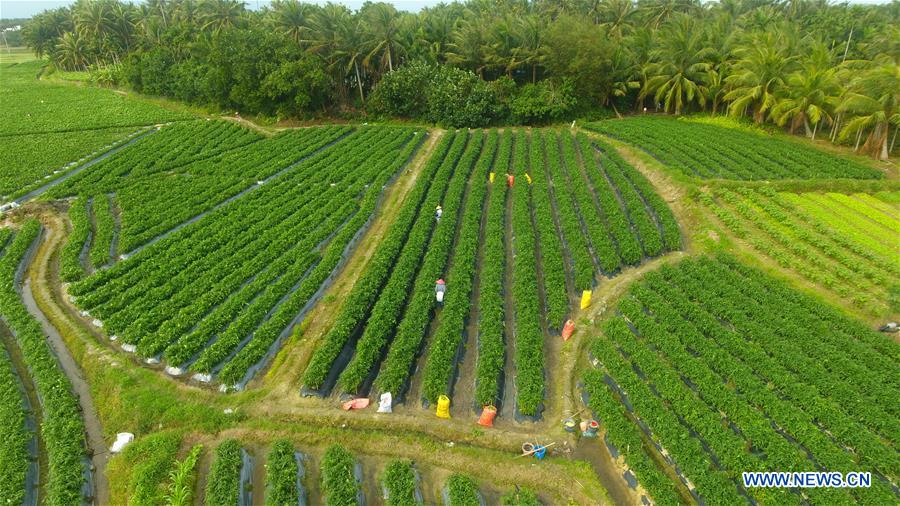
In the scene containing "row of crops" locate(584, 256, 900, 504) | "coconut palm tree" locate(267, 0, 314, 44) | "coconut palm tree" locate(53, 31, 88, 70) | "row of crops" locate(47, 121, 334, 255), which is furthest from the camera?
"coconut palm tree" locate(53, 31, 88, 70)

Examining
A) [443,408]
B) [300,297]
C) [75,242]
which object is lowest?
[443,408]

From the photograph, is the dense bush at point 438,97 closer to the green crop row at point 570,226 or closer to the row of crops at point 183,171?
the row of crops at point 183,171

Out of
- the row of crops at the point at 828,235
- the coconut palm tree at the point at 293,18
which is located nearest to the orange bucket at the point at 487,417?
the row of crops at the point at 828,235

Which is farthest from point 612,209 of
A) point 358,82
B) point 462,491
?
point 358,82

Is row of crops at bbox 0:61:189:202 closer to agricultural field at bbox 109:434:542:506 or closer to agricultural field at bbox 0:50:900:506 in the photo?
agricultural field at bbox 0:50:900:506

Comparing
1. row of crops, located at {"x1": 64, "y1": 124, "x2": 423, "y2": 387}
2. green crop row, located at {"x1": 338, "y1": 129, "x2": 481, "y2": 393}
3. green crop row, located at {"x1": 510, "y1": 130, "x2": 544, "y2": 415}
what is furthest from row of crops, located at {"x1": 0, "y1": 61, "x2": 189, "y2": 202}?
green crop row, located at {"x1": 510, "y1": 130, "x2": 544, "y2": 415}

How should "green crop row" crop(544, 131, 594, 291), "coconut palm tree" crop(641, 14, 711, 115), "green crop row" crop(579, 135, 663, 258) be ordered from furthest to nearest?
"coconut palm tree" crop(641, 14, 711, 115), "green crop row" crop(579, 135, 663, 258), "green crop row" crop(544, 131, 594, 291)

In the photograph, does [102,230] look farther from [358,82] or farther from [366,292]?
[358,82]

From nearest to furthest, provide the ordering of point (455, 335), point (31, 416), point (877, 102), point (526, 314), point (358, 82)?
1. point (31, 416)
2. point (455, 335)
3. point (526, 314)
4. point (877, 102)
5. point (358, 82)
